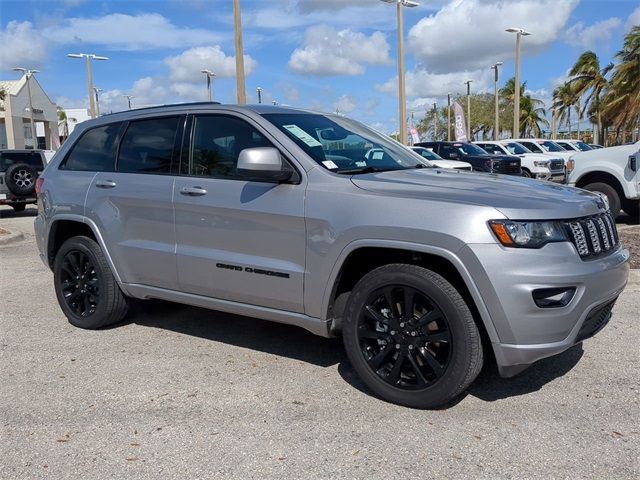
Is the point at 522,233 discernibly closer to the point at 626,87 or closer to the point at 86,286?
the point at 86,286

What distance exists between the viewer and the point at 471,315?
3.47 metres

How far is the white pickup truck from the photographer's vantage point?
34.6 ft

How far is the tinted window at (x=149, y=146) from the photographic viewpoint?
482 centimetres

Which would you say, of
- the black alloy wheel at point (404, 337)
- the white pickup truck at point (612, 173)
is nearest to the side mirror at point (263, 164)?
the black alloy wheel at point (404, 337)

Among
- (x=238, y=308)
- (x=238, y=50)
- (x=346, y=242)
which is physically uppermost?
(x=238, y=50)

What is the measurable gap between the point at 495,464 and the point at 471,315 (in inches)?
31.0

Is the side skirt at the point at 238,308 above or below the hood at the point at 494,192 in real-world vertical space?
below

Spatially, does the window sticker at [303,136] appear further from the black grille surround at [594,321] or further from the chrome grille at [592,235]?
the black grille surround at [594,321]

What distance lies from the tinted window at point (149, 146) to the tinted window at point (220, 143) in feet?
0.84

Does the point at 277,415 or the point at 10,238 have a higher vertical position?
the point at 10,238

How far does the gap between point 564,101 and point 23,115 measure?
45715 mm

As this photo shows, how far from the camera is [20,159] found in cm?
1619

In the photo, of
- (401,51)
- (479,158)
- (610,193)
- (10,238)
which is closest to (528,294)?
(610,193)

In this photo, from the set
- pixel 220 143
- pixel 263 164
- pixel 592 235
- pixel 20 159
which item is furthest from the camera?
pixel 20 159
